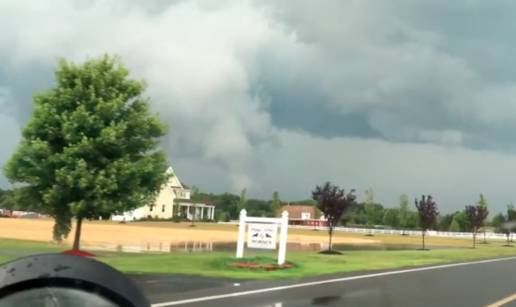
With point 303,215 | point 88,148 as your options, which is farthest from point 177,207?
point 88,148

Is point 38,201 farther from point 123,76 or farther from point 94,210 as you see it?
point 123,76

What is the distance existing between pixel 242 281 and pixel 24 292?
15039 mm

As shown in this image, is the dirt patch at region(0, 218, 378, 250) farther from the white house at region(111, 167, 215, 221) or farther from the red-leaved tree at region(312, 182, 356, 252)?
the white house at region(111, 167, 215, 221)

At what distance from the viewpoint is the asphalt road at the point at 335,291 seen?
12.9m

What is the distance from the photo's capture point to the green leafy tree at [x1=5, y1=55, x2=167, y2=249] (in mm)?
19312

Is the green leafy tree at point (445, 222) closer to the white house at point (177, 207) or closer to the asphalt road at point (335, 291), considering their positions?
the white house at point (177, 207)

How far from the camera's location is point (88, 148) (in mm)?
19219

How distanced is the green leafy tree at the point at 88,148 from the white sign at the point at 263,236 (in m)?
3.53

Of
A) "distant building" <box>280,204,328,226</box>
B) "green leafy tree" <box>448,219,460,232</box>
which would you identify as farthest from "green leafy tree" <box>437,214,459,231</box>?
"distant building" <box>280,204,328,226</box>

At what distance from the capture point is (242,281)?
54.2ft

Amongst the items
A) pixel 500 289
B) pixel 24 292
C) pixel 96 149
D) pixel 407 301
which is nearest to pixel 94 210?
pixel 96 149

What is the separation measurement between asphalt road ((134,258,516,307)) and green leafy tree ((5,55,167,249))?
4.51 meters

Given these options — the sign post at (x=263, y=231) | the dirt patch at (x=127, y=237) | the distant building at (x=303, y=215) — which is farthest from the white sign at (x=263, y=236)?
the distant building at (x=303, y=215)

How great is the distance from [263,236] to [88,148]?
635 cm
